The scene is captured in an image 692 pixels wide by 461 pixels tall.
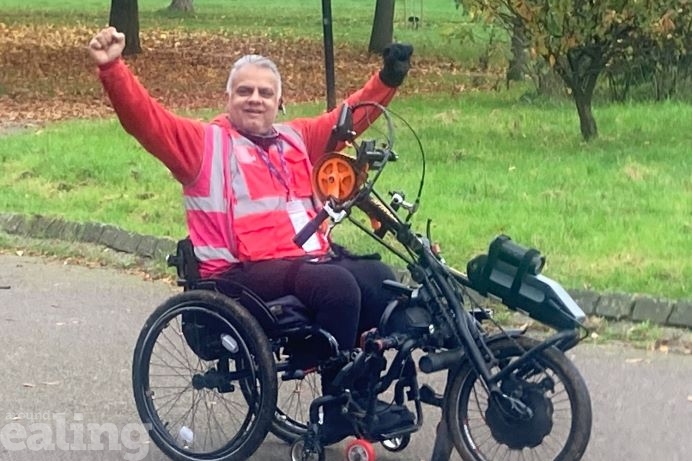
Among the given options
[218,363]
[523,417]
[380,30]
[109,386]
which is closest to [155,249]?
[109,386]

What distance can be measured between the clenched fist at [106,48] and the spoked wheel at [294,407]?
1.46 metres

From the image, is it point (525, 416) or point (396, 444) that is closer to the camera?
point (525, 416)

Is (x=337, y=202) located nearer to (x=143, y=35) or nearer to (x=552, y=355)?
(x=552, y=355)

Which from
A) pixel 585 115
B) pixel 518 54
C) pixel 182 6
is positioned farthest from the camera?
pixel 182 6

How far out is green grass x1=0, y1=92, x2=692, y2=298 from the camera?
8.14m

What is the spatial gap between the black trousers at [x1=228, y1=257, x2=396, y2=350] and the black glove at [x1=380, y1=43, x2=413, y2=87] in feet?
2.42

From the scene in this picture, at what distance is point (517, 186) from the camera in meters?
10.3

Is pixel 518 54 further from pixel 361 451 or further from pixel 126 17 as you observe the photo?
pixel 361 451

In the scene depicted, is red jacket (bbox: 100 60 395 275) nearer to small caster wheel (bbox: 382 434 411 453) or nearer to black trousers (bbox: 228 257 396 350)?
black trousers (bbox: 228 257 396 350)

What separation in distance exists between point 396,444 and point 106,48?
73.6 inches

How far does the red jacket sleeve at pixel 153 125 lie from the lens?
16.1 ft

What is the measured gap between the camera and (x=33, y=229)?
31.5 feet

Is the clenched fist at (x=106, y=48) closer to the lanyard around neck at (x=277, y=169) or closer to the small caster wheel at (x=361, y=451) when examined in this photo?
the lanyard around neck at (x=277, y=169)

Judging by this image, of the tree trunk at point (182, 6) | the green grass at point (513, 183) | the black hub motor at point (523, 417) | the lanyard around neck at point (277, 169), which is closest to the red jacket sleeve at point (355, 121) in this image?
the lanyard around neck at point (277, 169)
